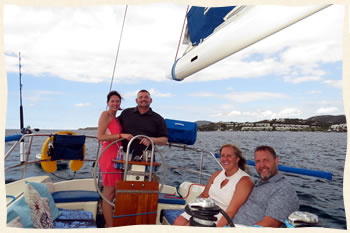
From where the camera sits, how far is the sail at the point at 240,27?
1020mm

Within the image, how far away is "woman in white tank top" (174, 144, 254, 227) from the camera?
1.63 m

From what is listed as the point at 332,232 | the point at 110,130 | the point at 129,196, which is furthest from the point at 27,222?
the point at 332,232

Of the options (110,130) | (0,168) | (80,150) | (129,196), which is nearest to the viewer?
(0,168)

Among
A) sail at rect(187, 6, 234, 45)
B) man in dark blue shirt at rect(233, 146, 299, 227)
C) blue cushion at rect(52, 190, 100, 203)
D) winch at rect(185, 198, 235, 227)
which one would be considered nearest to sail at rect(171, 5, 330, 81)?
sail at rect(187, 6, 234, 45)

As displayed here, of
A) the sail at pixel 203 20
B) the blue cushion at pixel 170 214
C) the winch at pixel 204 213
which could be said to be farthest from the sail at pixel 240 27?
the blue cushion at pixel 170 214

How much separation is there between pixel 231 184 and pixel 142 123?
0.98 metres

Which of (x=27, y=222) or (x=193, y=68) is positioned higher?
(x=193, y=68)

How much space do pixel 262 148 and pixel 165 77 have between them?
4.31 ft

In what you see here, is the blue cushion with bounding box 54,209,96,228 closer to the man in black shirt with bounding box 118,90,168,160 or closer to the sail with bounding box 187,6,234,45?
the man in black shirt with bounding box 118,90,168,160

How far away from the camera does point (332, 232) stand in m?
0.66

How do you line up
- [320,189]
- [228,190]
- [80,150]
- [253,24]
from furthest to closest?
[320,189] → [80,150] → [228,190] → [253,24]

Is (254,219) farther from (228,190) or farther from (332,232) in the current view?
(332,232)

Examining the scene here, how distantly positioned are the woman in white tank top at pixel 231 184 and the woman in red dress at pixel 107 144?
2.36 feet

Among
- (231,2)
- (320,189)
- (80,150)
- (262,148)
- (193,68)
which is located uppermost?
(231,2)
